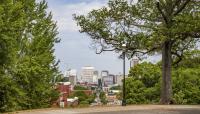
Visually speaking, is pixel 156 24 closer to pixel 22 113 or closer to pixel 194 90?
pixel 22 113

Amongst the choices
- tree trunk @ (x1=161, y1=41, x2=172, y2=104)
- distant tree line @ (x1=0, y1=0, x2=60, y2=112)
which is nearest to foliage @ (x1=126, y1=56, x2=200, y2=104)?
distant tree line @ (x1=0, y1=0, x2=60, y2=112)

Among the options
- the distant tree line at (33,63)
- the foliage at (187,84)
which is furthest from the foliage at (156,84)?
the distant tree line at (33,63)

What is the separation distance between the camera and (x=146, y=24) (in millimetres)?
32312

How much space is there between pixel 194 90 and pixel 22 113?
111 feet

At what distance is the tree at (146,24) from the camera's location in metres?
31.5

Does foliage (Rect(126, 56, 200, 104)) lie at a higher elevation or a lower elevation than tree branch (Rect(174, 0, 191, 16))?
lower

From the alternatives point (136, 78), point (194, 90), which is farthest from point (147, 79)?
point (194, 90)

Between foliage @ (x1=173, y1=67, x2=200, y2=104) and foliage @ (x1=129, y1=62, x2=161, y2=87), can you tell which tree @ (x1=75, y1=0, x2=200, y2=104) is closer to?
foliage @ (x1=173, y1=67, x2=200, y2=104)

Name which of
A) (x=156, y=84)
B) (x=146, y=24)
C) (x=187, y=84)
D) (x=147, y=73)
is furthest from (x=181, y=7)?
(x=147, y=73)

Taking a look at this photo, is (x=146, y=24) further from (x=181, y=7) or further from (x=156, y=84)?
(x=156, y=84)

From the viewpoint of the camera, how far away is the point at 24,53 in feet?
150

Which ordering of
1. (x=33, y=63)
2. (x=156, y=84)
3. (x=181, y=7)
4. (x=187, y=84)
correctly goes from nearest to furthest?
(x=181, y=7) < (x=33, y=63) < (x=187, y=84) < (x=156, y=84)

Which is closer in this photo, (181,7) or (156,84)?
Result: (181,7)

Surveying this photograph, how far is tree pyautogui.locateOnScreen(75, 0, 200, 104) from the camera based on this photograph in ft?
104
